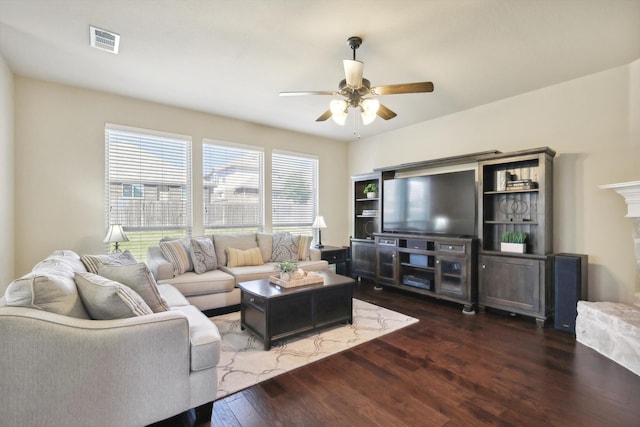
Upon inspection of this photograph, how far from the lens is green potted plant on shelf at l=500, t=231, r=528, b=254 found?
3.53 metres

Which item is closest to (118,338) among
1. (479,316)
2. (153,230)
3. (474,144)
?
(153,230)

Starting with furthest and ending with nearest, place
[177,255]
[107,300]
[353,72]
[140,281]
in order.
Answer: [177,255] < [353,72] < [140,281] < [107,300]

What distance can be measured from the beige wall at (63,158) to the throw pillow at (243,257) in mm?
1627

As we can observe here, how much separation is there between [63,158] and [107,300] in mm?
3002

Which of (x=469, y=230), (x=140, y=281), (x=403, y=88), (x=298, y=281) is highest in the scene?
(x=403, y=88)

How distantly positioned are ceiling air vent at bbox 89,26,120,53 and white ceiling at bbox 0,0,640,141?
0.18ft

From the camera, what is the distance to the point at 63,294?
155 cm

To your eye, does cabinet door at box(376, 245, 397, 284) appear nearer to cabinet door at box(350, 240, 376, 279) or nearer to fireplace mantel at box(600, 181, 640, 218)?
cabinet door at box(350, 240, 376, 279)

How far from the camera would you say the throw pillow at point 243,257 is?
4.15 m

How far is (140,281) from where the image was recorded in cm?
198

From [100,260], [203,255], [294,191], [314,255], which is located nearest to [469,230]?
[314,255]

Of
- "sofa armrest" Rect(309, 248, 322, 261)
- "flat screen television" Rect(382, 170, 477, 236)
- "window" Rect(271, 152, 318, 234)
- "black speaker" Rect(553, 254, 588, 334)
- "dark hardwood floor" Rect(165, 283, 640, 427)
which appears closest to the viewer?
"dark hardwood floor" Rect(165, 283, 640, 427)

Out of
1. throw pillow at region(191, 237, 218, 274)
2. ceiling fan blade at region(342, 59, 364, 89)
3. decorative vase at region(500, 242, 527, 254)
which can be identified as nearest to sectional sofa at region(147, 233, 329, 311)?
throw pillow at region(191, 237, 218, 274)

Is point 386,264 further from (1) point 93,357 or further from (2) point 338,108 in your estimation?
(1) point 93,357
